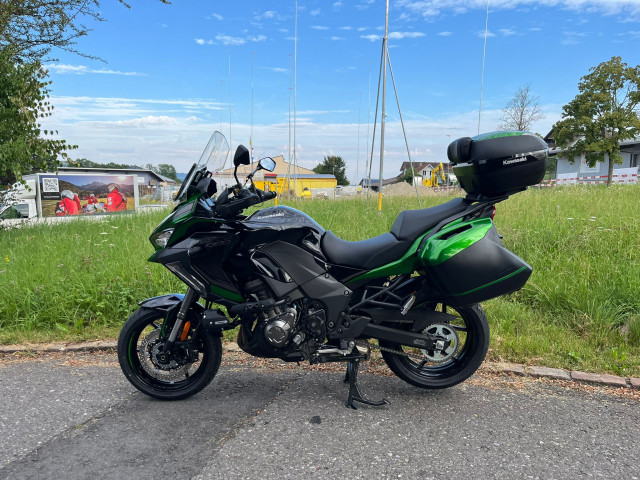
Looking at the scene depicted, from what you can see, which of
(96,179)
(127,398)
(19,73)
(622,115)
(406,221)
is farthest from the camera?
(622,115)

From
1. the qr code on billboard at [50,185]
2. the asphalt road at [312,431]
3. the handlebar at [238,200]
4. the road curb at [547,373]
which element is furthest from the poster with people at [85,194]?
the handlebar at [238,200]

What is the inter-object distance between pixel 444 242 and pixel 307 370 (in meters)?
1.60

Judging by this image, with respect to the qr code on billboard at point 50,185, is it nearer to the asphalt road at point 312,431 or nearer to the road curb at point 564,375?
the asphalt road at point 312,431

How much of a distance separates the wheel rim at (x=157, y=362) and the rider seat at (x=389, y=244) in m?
1.14

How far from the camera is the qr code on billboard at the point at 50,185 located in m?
A: 13.8

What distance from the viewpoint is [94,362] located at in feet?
12.8

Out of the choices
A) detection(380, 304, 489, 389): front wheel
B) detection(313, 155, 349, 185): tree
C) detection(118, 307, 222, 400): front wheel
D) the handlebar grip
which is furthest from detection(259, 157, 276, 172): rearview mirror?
detection(313, 155, 349, 185): tree

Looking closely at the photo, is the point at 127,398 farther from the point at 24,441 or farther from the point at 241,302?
the point at 241,302

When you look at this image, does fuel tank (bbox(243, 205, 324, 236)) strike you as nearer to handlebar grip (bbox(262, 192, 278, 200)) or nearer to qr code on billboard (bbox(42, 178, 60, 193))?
handlebar grip (bbox(262, 192, 278, 200))

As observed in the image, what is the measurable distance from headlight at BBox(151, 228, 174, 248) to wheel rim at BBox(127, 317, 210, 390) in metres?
0.59

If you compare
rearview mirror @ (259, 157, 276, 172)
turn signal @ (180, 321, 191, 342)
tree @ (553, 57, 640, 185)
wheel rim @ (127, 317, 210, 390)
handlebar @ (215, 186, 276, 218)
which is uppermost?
tree @ (553, 57, 640, 185)

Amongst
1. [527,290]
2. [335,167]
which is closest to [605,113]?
[527,290]

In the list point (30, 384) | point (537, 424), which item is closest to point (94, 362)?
point (30, 384)

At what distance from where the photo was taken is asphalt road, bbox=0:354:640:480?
2338mm
